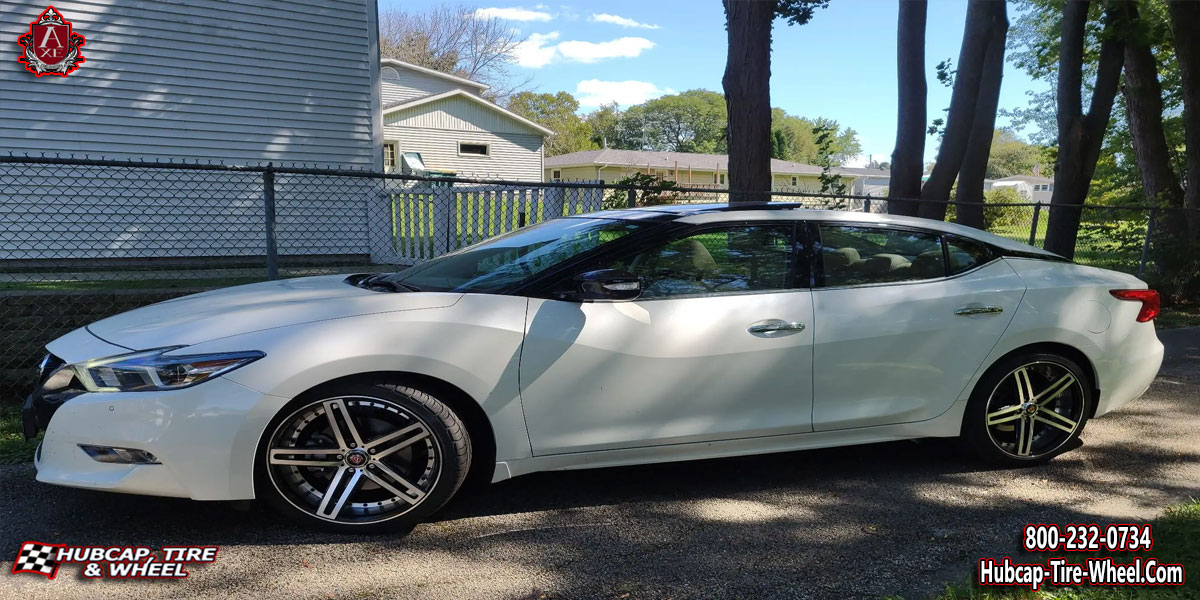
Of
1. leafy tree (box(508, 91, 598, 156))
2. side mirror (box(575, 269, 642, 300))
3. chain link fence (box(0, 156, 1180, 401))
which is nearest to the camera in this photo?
side mirror (box(575, 269, 642, 300))

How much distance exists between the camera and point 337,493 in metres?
3.33

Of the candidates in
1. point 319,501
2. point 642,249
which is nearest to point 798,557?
point 642,249

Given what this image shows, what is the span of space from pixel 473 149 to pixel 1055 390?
1173 inches

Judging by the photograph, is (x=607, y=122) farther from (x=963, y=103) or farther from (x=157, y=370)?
(x=157, y=370)

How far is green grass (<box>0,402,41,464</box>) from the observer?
4.36 meters

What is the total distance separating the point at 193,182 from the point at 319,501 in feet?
31.1

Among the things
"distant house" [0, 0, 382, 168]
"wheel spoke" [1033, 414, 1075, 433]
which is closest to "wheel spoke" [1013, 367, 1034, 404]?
"wheel spoke" [1033, 414, 1075, 433]

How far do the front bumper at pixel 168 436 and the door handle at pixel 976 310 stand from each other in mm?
3166

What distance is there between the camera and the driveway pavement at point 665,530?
298 centimetres

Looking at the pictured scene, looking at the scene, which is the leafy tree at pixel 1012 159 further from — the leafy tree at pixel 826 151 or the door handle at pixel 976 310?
the door handle at pixel 976 310

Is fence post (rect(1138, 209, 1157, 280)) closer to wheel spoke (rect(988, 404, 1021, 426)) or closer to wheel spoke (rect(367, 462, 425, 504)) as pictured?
wheel spoke (rect(988, 404, 1021, 426))

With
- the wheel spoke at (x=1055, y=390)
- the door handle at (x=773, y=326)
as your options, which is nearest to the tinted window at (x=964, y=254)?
the wheel spoke at (x=1055, y=390)

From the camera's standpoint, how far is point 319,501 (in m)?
3.32

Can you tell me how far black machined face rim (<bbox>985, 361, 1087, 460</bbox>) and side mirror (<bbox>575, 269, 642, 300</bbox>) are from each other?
→ 2035 millimetres
